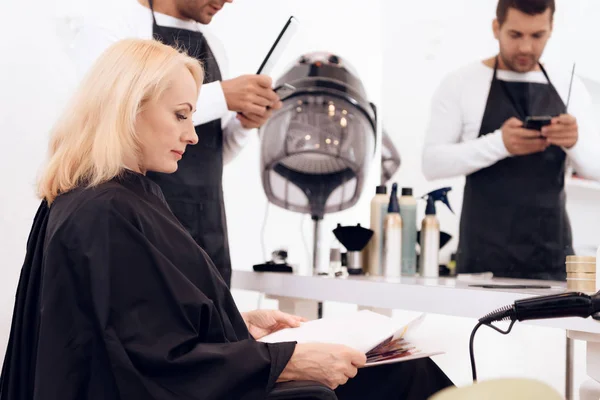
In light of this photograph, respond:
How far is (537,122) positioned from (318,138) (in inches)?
28.8

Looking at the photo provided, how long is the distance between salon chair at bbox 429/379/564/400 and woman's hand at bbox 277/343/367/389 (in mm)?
826

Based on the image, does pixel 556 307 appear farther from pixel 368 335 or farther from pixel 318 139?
pixel 318 139

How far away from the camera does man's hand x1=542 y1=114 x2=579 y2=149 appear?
6.87 ft

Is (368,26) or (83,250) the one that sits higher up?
(368,26)

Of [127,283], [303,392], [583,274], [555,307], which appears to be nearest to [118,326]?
[127,283]

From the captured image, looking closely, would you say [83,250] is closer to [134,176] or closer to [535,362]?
[134,176]

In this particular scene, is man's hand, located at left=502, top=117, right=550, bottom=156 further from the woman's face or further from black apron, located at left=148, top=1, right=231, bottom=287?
the woman's face

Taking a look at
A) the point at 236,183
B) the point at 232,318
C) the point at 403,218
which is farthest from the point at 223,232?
the point at 232,318

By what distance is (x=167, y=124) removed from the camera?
4.32ft

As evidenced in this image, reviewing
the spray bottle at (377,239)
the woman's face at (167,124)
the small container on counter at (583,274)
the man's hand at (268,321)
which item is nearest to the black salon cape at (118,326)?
the woman's face at (167,124)

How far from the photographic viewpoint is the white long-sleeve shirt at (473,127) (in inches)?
81.4

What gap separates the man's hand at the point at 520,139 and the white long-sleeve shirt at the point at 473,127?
2 centimetres

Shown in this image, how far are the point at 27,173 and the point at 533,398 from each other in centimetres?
203

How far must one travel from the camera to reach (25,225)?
6.92ft
